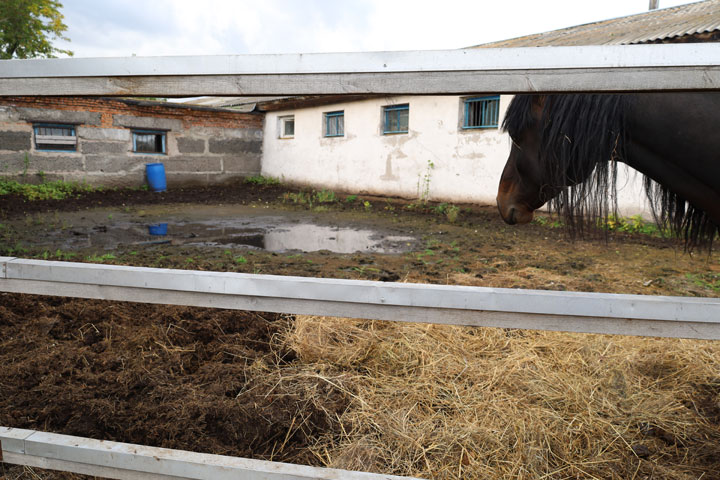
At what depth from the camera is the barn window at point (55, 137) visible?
455 inches

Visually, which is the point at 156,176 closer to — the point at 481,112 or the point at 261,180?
the point at 261,180

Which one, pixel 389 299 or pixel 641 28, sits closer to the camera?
pixel 389 299

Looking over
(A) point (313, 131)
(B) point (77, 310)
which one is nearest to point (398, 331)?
(B) point (77, 310)

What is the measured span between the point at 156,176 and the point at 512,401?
1312 centimetres

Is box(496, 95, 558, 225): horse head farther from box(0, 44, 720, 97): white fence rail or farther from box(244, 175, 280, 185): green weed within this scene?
box(244, 175, 280, 185): green weed

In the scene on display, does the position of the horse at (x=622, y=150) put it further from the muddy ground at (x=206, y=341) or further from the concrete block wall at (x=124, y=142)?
the concrete block wall at (x=124, y=142)

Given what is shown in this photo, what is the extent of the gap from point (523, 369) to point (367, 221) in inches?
268

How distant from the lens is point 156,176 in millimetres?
13148

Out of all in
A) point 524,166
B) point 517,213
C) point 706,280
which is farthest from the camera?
point 706,280

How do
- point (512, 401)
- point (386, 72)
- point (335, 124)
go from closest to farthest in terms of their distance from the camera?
point (386, 72) → point (512, 401) → point (335, 124)

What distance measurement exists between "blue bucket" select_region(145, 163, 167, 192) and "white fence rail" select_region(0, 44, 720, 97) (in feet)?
42.8

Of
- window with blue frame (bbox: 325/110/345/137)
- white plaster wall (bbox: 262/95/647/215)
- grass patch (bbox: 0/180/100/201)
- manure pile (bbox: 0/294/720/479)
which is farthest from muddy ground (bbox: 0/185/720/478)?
window with blue frame (bbox: 325/110/345/137)

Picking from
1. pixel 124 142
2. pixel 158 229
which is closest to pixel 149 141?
pixel 124 142

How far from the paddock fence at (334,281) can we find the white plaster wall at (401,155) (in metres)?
8.41
